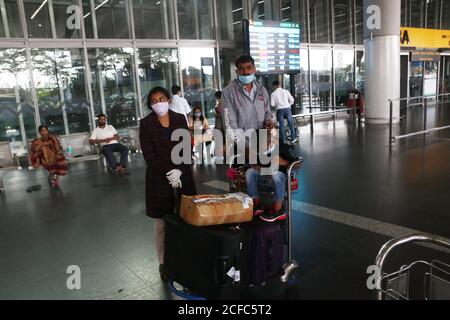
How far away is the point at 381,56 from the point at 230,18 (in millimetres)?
5294

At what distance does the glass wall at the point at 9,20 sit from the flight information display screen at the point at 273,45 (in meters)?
5.89

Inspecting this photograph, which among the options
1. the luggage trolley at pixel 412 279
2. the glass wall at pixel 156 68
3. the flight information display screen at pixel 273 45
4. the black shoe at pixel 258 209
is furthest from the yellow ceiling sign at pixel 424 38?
the luggage trolley at pixel 412 279

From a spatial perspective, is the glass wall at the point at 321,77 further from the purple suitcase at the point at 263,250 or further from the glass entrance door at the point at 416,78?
the purple suitcase at the point at 263,250

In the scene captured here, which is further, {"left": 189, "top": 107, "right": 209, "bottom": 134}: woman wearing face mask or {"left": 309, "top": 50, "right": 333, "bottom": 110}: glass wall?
{"left": 309, "top": 50, "right": 333, "bottom": 110}: glass wall

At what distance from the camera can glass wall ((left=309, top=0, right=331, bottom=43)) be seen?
53.4ft

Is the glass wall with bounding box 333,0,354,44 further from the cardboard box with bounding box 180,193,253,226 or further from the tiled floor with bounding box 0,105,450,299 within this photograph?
the cardboard box with bounding box 180,193,253,226

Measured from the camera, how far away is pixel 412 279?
300 cm

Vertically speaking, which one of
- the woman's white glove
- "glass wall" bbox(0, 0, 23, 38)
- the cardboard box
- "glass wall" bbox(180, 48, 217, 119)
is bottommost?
the cardboard box

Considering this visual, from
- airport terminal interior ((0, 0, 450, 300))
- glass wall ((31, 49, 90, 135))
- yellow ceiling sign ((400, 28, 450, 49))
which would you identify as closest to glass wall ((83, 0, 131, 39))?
airport terminal interior ((0, 0, 450, 300))

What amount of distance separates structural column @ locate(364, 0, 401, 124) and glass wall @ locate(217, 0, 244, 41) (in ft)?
14.1

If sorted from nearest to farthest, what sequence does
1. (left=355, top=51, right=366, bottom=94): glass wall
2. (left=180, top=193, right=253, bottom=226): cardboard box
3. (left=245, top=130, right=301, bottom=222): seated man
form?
1. (left=180, top=193, right=253, bottom=226): cardboard box
2. (left=245, top=130, right=301, bottom=222): seated man
3. (left=355, top=51, right=366, bottom=94): glass wall

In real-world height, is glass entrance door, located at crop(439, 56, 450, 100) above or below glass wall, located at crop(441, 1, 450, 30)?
below

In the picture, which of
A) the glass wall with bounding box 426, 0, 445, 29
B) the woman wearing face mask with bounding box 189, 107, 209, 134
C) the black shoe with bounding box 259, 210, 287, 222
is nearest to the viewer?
the black shoe with bounding box 259, 210, 287, 222
